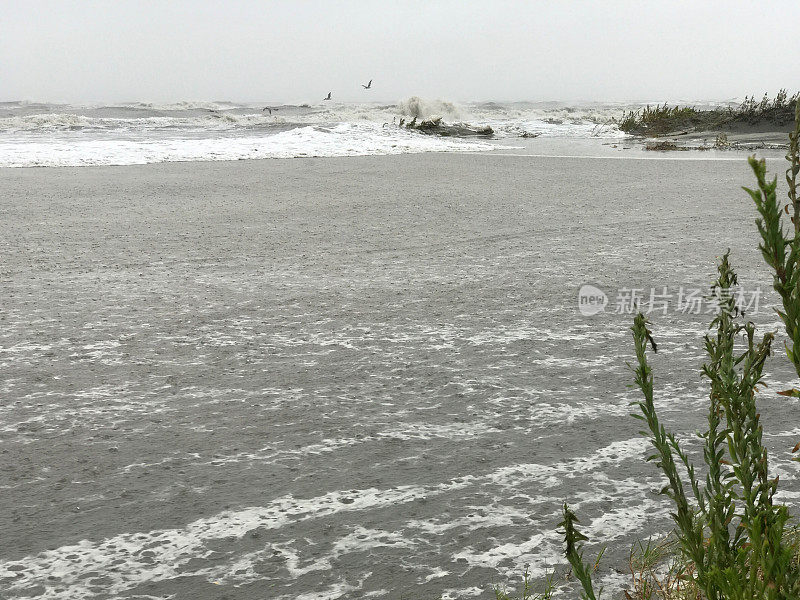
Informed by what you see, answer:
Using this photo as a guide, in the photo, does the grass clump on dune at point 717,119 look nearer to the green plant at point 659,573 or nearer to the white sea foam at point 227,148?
the white sea foam at point 227,148

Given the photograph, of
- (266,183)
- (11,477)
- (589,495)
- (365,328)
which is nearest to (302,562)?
(589,495)

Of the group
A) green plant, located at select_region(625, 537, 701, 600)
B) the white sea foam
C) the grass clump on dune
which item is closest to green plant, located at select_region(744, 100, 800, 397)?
green plant, located at select_region(625, 537, 701, 600)

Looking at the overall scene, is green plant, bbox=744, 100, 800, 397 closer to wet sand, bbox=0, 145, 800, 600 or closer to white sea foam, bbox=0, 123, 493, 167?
wet sand, bbox=0, 145, 800, 600

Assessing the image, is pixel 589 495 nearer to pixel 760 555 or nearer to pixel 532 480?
pixel 532 480

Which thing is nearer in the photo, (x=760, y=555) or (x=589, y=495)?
(x=760, y=555)

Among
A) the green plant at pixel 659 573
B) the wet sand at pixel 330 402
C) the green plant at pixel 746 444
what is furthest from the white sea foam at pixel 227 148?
the green plant at pixel 746 444

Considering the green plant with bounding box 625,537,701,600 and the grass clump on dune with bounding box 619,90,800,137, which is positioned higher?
the grass clump on dune with bounding box 619,90,800,137

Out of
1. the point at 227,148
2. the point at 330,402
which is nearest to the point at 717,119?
the point at 227,148

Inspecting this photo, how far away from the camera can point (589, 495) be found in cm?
229

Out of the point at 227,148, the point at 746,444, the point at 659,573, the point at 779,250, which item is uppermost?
the point at 227,148

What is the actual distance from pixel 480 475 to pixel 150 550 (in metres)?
0.94

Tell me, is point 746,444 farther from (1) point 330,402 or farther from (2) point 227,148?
(2) point 227,148

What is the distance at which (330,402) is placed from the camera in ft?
9.78

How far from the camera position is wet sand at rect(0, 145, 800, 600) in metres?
2.01
